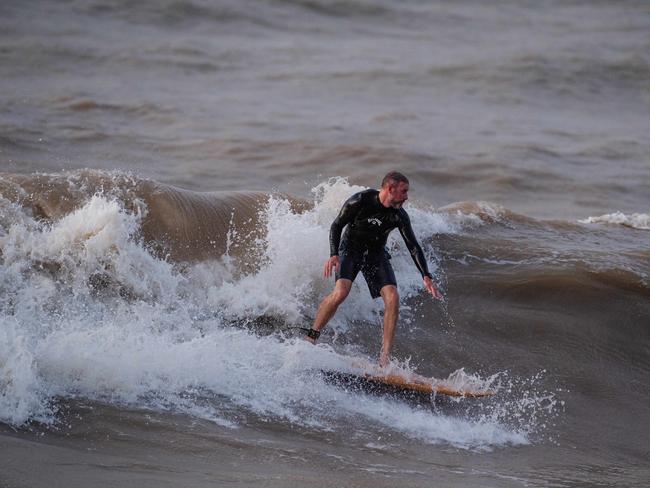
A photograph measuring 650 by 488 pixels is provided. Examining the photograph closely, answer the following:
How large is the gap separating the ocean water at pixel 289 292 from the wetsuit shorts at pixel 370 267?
69 centimetres

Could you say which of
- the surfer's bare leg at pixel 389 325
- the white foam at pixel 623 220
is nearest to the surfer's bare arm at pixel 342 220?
the surfer's bare leg at pixel 389 325

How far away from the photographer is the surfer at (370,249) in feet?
24.5

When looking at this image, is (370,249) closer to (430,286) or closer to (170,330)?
(430,286)

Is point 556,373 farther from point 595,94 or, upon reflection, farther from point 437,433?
point 595,94

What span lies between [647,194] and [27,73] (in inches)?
517

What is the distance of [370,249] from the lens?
770 cm

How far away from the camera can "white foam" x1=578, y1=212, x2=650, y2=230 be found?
13188 millimetres

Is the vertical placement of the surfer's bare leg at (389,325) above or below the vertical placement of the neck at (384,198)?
below

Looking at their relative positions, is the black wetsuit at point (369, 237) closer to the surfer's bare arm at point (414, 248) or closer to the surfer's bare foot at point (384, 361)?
the surfer's bare arm at point (414, 248)

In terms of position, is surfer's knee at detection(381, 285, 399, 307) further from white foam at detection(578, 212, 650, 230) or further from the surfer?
white foam at detection(578, 212, 650, 230)

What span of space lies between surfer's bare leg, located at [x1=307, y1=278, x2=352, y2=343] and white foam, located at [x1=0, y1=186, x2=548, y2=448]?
23 centimetres

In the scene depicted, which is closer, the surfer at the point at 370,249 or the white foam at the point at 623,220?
the surfer at the point at 370,249

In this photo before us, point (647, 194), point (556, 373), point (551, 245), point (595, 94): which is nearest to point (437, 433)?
point (556, 373)

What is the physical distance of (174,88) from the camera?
2042 cm
